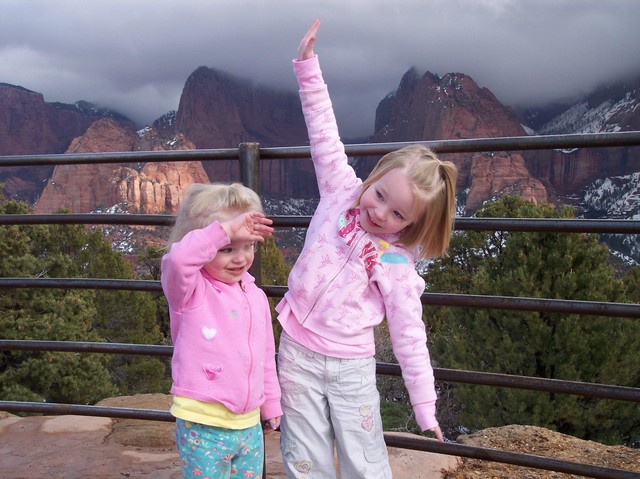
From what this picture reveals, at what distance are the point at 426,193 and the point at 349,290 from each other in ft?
1.13

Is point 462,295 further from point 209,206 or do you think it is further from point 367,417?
point 209,206

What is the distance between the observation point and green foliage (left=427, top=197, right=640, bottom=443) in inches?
581

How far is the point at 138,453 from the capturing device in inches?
125

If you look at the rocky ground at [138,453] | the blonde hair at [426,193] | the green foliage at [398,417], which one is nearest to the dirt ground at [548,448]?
the rocky ground at [138,453]

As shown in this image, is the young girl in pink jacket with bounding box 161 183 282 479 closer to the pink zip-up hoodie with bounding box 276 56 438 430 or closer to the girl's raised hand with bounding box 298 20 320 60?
the pink zip-up hoodie with bounding box 276 56 438 430

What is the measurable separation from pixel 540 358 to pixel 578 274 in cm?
209

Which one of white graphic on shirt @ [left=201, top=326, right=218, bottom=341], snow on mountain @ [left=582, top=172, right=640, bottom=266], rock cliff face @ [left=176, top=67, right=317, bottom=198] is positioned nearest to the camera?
white graphic on shirt @ [left=201, top=326, right=218, bottom=341]

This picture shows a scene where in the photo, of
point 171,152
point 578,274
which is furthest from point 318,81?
point 578,274

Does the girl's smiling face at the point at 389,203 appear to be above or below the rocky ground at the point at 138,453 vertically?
above

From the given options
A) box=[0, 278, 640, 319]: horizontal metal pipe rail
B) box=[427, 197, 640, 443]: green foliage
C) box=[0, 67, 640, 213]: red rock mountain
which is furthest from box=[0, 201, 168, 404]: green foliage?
box=[0, 67, 640, 213]: red rock mountain

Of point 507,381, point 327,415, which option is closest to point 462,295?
point 507,381

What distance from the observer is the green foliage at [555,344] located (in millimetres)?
14758

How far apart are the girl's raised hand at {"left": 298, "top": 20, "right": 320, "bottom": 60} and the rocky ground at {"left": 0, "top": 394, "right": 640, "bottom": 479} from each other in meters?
1.64

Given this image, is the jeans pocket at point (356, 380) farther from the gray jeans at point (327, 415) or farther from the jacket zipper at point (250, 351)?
the jacket zipper at point (250, 351)
